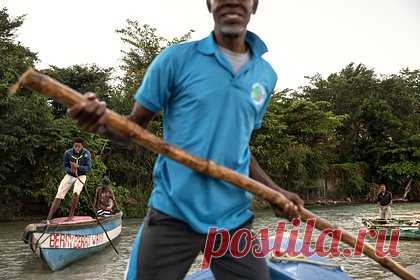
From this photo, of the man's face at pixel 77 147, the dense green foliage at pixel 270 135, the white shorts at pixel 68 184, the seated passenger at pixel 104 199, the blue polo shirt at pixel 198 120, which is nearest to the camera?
the blue polo shirt at pixel 198 120

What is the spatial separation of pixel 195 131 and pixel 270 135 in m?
24.5

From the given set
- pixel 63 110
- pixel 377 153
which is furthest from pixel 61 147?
pixel 377 153

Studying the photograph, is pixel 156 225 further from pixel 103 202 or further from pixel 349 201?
pixel 349 201

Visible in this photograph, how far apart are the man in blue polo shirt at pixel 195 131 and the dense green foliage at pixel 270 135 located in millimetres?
9633

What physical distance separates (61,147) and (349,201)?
16866 millimetres

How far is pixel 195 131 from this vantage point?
200 centimetres

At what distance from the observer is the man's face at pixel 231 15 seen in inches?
82.0

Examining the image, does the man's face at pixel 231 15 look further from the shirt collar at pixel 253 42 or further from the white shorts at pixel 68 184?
the white shorts at pixel 68 184

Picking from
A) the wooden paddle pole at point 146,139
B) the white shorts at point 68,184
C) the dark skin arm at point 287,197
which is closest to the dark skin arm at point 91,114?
the wooden paddle pole at point 146,139

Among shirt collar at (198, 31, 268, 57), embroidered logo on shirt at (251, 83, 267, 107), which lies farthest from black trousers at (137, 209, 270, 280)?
shirt collar at (198, 31, 268, 57)

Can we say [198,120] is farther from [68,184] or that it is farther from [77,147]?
[68,184]

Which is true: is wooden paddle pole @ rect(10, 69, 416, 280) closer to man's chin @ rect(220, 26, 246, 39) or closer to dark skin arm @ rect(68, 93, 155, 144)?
dark skin arm @ rect(68, 93, 155, 144)

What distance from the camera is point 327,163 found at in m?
29.6

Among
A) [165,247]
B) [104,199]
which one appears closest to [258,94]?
[165,247]
